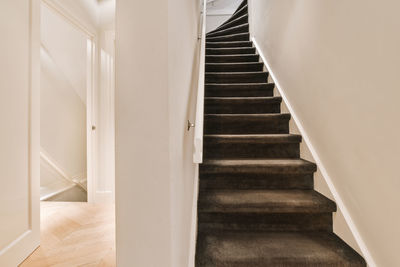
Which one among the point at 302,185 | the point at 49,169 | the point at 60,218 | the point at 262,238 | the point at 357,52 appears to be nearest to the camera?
the point at 357,52

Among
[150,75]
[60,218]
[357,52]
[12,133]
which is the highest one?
[357,52]

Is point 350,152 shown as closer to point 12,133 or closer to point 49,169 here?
point 12,133

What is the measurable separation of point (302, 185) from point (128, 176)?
4.47 feet

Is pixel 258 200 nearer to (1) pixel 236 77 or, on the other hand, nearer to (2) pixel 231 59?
(1) pixel 236 77

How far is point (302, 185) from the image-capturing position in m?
1.52

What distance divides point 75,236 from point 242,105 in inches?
77.4

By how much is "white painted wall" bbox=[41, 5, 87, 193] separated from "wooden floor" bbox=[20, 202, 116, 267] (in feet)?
3.17

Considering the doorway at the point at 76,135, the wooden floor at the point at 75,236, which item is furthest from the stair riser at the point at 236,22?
the wooden floor at the point at 75,236

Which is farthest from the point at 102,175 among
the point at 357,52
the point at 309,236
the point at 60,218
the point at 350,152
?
the point at 357,52

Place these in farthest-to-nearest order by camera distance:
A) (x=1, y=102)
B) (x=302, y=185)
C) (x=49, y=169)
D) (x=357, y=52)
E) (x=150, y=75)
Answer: (x=49, y=169) → (x=302, y=185) → (x=1, y=102) → (x=357, y=52) → (x=150, y=75)

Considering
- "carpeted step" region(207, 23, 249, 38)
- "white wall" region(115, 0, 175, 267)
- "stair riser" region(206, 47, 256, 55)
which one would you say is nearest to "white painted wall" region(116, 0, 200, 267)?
"white wall" region(115, 0, 175, 267)

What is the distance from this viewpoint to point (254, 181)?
1.53 m

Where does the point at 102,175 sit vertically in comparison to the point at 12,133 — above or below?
below

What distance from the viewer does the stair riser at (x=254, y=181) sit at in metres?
1.52
